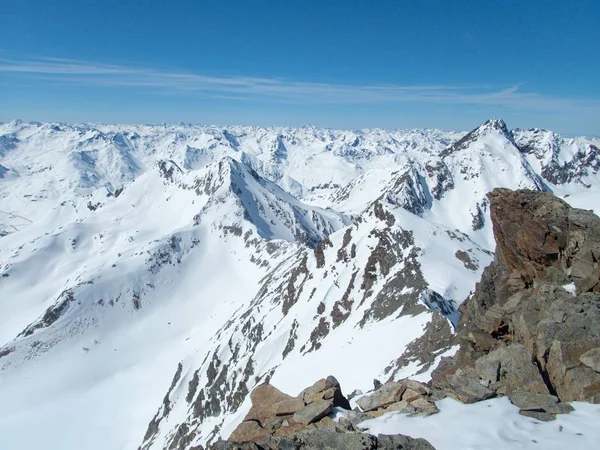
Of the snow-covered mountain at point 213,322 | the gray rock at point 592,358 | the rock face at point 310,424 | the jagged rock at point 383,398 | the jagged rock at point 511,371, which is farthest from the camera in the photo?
the snow-covered mountain at point 213,322

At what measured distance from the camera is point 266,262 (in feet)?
502

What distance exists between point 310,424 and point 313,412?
1.34 feet

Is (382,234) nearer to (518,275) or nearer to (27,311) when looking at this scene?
(518,275)

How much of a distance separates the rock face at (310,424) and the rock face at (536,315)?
10.8 feet

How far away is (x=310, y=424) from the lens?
14930 millimetres

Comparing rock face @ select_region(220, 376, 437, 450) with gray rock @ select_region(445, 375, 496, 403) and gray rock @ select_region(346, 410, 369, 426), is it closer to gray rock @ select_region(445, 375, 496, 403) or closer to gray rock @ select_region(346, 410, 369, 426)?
gray rock @ select_region(346, 410, 369, 426)

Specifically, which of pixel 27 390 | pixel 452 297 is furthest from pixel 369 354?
pixel 27 390

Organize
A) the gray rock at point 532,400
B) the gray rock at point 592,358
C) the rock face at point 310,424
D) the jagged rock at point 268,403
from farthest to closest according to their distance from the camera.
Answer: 1. the jagged rock at point 268,403
2. the gray rock at point 592,358
3. the gray rock at point 532,400
4. the rock face at point 310,424

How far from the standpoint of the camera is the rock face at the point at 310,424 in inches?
487

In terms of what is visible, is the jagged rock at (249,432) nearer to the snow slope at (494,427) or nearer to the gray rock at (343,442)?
the gray rock at (343,442)

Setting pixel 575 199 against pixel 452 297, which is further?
pixel 575 199

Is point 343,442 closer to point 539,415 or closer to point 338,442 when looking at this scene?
point 338,442

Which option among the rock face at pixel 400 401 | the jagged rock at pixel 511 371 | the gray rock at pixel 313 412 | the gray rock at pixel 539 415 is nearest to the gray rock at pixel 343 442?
the gray rock at pixel 313 412

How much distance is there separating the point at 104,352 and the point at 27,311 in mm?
62428
